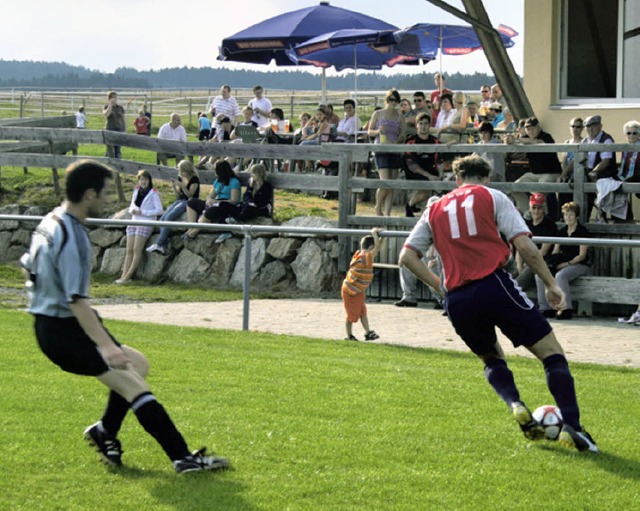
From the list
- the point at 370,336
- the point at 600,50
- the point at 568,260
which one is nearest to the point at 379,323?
the point at 370,336

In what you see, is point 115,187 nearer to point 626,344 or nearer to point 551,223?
point 551,223

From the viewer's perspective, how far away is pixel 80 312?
6.07 meters

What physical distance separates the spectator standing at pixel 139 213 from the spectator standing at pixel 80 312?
1202 centimetres

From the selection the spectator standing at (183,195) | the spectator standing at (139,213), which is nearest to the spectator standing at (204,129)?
the spectator standing at (183,195)

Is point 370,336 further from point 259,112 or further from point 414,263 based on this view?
point 259,112

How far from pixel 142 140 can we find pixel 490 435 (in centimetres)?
1408

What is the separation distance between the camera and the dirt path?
1233cm

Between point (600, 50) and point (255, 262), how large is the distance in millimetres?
6013

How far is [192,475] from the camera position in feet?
21.1

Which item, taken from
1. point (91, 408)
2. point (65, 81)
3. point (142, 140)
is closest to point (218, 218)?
point (142, 140)

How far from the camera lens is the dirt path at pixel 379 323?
12.3m

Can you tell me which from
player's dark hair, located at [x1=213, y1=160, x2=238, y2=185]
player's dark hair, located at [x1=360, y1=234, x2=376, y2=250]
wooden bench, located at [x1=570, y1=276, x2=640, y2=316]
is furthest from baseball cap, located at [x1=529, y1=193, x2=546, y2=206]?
player's dark hair, located at [x1=213, y1=160, x2=238, y2=185]

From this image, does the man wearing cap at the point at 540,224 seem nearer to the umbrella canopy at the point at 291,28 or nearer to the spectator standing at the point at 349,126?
the spectator standing at the point at 349,126

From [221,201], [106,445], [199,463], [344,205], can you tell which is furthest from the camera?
[221,201]
